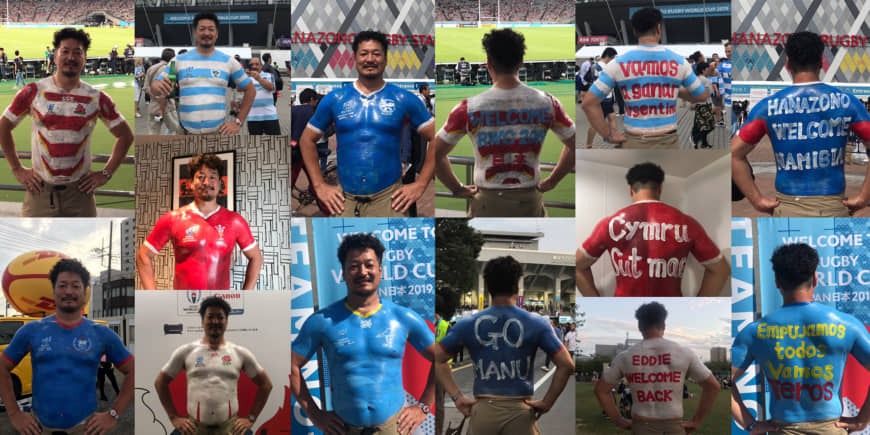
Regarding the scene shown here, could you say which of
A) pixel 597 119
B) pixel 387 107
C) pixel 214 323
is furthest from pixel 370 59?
pixel 214 323

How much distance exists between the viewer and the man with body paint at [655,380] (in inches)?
251

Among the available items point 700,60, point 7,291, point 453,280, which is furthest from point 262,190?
point 700,60

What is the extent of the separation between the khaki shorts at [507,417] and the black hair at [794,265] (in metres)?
2.15

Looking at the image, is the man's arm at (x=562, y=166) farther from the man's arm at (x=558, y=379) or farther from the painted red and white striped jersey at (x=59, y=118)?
the painted red and white striped jersey at (x=59, y=118)

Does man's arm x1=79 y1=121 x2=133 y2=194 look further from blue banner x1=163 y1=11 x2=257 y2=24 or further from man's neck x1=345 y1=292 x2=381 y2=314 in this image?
man's neck x1=345 y1=292 x2=381 y2=314

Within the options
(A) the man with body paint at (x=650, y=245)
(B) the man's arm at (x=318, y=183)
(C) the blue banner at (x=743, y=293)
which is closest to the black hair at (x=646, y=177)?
(A) the man with body paint at (x=650, y=245)

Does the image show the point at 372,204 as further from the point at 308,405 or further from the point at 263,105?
the point at 308,405

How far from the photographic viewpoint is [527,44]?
6.39 metres

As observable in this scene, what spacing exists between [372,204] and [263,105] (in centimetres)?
112

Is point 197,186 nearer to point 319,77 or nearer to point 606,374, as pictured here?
point 319,77

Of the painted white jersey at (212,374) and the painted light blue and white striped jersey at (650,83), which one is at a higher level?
the painted light blue and white striped jersey at (650,83)

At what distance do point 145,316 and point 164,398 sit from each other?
24.9 inches

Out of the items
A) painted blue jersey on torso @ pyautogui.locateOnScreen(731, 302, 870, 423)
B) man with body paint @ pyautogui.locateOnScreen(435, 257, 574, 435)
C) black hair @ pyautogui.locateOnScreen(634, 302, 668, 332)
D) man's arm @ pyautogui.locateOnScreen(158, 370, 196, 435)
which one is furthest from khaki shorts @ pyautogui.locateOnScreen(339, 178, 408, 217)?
painted blue jersey on torso @ pyautogui.locateOnScreen(731, 302, 870, 423)

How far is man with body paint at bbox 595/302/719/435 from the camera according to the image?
6363mm
